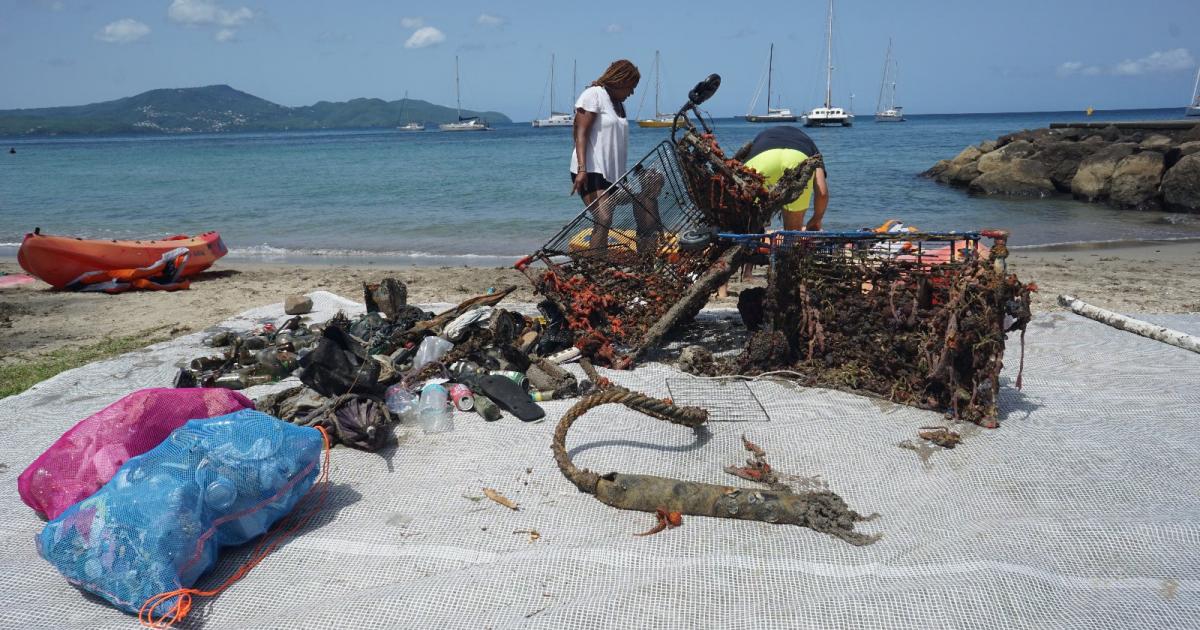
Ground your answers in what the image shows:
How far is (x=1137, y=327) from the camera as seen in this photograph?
17.5 feet

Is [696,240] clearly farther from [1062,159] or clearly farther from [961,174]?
[961,174]

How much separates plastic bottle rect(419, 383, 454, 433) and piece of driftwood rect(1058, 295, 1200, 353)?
189 inches

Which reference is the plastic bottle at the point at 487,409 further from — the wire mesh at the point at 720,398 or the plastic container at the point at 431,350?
the wire mesh at the point at 720,398

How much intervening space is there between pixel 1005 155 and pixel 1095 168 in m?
3.45

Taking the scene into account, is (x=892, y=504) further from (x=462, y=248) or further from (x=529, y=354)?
(x=462, y=248)

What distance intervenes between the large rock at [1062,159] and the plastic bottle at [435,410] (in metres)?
20.8

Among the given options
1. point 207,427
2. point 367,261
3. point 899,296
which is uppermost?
point 899,296

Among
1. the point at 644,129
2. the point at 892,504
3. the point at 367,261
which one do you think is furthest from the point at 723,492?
the point at 644,129

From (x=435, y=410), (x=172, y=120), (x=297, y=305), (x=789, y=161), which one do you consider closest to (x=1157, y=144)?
(x=789, y=161)

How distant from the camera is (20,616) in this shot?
258 cm

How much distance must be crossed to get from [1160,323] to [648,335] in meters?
3.97

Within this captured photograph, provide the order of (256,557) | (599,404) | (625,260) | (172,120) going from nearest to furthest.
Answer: (256,557), (599,404), (625,260), (172,120)

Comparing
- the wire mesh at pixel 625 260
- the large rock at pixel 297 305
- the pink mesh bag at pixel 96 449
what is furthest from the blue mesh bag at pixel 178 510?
the large rock at pixel 297 305

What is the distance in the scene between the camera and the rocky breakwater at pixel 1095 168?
1642cm
